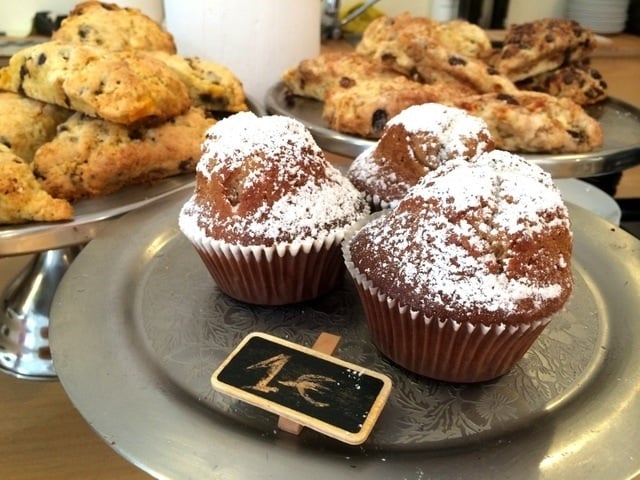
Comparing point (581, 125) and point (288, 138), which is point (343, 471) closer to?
point (288, 138)

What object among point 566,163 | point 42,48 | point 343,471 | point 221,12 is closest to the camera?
point 343,471

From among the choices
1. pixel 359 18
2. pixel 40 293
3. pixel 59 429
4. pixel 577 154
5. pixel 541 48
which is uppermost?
pixel 541 48

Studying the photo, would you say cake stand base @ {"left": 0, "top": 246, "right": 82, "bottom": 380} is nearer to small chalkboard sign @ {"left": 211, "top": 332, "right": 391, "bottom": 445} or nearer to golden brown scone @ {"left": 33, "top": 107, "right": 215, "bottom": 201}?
golden brown scone @ {"left": 33, "top": 107, "right": 215, "bottom": 201}

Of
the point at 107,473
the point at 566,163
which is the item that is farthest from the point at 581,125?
the point at 107,473

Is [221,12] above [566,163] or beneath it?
above

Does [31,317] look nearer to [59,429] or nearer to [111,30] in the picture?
[59,429]

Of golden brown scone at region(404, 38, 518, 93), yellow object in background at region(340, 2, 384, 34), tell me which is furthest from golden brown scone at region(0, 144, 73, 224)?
yellow object in background at region(340, 2, 384, 34)

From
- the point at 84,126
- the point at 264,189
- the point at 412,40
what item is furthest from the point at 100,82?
the point at 412,40
